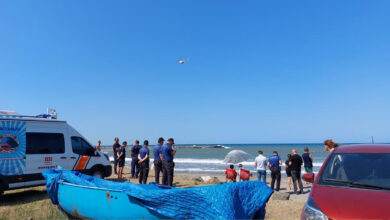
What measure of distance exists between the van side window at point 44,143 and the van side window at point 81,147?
45 centimetres

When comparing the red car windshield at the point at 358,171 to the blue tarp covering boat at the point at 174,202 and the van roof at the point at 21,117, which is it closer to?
the blue tarp covering boat at the point at 174,202

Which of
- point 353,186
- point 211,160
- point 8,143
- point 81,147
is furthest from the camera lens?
point 211,160

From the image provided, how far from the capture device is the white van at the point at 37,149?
6809 mm

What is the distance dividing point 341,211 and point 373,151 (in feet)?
5.73

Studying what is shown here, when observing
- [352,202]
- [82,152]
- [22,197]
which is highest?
[82,152]

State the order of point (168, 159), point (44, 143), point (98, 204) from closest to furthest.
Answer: point (98, 204) → point (44, 143) → point (168, 159)

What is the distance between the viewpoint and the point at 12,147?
272 inches

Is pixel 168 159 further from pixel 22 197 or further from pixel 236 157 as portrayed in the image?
pixel 236 157

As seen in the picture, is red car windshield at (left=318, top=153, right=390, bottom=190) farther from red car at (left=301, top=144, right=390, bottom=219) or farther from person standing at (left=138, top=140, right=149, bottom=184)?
person standing at (left=138, top=140, right=149, bottom=184)

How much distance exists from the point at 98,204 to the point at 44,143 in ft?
15.2

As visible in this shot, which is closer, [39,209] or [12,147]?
[39,209]

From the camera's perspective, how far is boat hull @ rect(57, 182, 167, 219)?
3.90 meters

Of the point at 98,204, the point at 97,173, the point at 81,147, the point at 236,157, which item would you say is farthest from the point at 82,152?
the point at 236,157

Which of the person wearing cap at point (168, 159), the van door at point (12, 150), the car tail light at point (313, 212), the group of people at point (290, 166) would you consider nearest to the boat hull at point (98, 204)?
the car tail light at point (313, 212)
